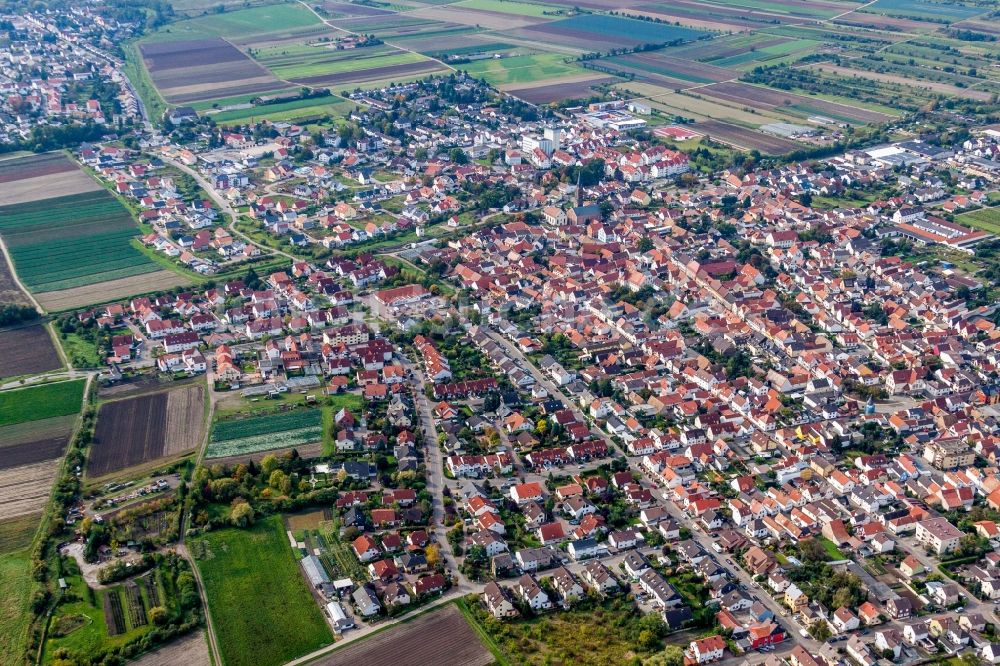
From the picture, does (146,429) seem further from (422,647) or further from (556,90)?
(556,90)

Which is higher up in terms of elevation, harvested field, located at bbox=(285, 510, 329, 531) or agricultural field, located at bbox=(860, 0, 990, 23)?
agricultural field, located at bbox=(860, 0, 990, 23)

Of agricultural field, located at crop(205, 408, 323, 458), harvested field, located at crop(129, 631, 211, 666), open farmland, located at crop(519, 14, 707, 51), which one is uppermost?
open farmland, located at crop(519, 14, 707, 51)

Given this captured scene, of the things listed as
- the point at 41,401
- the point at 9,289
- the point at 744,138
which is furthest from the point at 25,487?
the point at 744,138

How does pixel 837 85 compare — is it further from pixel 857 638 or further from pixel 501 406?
pixel 857 638

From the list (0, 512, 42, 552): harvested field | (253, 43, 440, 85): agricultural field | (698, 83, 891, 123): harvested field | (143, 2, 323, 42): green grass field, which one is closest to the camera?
(0, 512, 42, 552): harvested field

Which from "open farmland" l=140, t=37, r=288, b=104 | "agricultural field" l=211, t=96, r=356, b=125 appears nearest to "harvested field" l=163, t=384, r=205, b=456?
"agricultural field" l=211, t=96, r=356, b=125

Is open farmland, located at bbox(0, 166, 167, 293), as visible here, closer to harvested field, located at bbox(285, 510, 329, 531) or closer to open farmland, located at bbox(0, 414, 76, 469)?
open farmland, located at bbox(0, 414, 76, 469)
